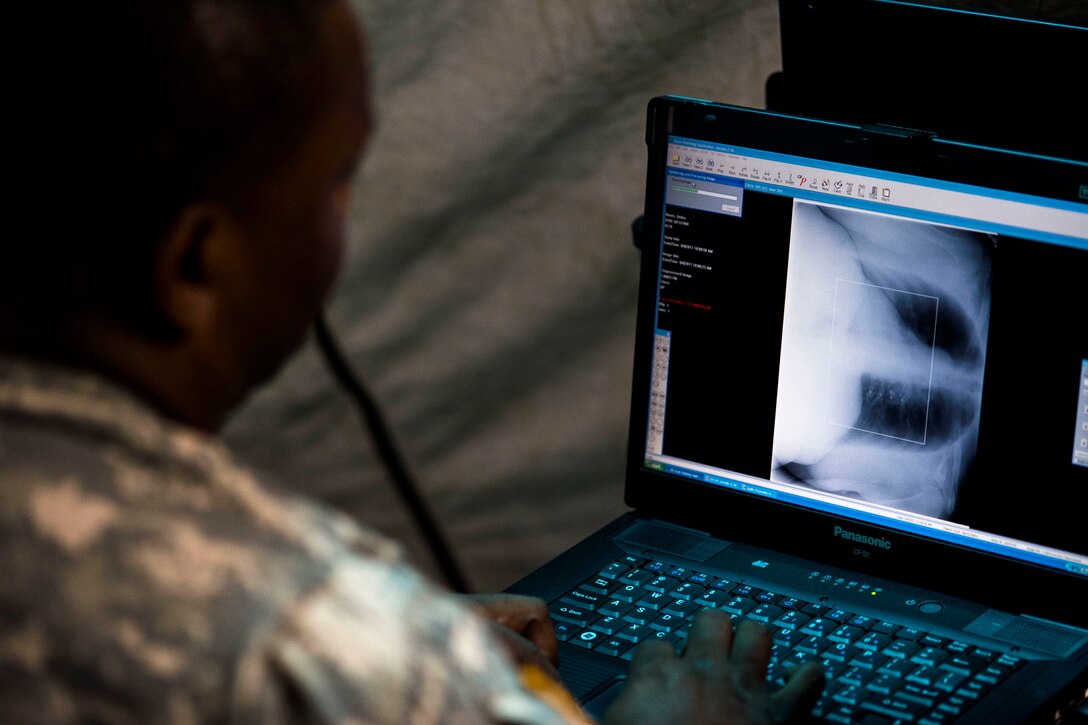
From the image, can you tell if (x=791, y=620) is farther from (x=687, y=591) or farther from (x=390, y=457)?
(x=390, y=457)

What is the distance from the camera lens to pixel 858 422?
3.29 ft

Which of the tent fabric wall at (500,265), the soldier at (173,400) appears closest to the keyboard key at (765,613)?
the soldier at (173,400)

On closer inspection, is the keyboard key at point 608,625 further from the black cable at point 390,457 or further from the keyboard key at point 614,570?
the black cable at point 390,457

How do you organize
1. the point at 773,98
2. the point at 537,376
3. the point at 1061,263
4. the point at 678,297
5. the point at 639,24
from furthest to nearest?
the point at 537,376
the point at 639,24
the point at 773,98
the point at 678,297
the point at 1061,263

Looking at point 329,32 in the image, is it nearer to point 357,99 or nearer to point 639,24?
point 357,99

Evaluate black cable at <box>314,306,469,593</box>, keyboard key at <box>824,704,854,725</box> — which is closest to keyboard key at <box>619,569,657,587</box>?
keyboard key at <box>824,704,854,725</box>

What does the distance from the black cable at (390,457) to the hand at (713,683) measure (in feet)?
2.30

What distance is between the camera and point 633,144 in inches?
55.1

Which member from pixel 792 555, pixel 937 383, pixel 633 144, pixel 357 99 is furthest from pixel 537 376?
pixel 357 99

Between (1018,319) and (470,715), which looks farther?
(1018,319)

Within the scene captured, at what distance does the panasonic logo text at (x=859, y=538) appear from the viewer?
1006 millimetres

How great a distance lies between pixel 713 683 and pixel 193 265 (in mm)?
465

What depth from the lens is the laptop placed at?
910 mm

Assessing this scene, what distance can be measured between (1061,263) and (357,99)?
540mm
